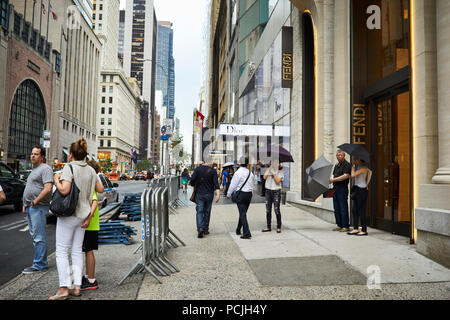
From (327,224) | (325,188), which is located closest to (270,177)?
(325,188)

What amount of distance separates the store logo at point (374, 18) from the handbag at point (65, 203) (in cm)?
882

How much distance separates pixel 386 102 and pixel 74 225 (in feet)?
24.5

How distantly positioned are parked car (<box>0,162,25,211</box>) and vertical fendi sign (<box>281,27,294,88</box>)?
1119 centimetres

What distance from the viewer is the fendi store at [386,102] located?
5555 millimetres

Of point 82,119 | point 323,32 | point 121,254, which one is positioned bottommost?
point 121,254

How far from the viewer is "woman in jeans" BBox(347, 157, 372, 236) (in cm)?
745

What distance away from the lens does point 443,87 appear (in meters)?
5.54

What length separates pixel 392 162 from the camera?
7.96 meters

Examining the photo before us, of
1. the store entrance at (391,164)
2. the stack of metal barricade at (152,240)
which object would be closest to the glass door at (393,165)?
the store entrance at (391,164)

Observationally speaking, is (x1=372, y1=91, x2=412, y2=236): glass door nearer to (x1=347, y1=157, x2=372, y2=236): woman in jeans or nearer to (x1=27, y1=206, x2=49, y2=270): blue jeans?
(x1=347, y1=157, x2=372, y2=236): woman in jeans

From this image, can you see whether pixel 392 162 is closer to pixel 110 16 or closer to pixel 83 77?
pixel 83 77

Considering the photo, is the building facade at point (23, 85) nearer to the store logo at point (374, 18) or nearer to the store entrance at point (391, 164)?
the store logo at point (374, 18)

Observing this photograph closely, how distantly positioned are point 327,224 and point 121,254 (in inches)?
→ 228
